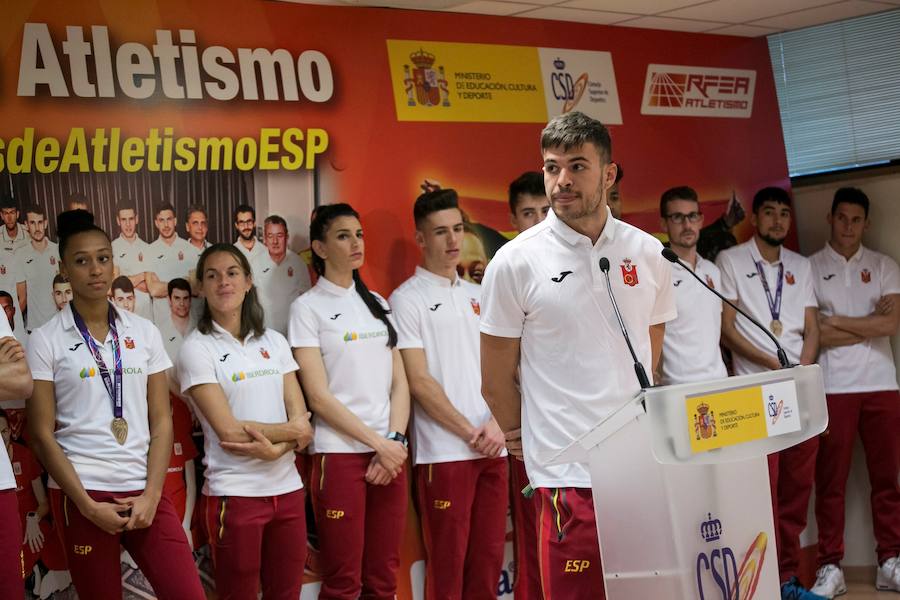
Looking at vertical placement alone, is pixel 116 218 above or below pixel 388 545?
above

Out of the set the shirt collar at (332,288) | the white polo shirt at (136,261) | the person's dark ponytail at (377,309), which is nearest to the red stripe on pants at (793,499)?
the person's dark ponytail at (377,309)

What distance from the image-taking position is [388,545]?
5250 millimetres

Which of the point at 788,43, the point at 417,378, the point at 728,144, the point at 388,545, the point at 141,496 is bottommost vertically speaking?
the point at 388,545

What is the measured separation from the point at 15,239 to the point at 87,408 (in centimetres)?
82

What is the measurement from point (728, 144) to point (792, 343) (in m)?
1.45

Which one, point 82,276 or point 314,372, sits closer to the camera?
point 82,276

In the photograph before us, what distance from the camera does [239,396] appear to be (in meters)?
4.84

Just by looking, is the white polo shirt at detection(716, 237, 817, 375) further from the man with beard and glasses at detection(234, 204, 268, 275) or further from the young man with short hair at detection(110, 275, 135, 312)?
the young man with short hair at detection(110, 275, 135, 312)

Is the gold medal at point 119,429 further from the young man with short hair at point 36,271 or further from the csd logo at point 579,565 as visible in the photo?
the csd logo at point 579,565

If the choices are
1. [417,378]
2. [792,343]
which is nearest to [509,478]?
[417,378]

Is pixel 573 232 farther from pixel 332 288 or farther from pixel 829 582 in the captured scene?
pixel 829 582

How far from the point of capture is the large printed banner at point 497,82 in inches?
231

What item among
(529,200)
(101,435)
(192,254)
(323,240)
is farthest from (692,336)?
(101,435)

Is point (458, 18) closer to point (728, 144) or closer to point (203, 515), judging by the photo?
point (728, 144)
